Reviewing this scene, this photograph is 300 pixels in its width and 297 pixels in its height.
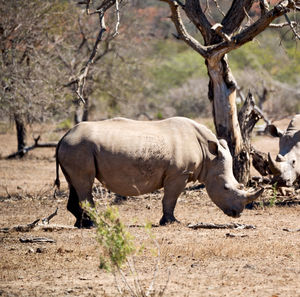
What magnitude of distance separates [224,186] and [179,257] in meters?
2.49

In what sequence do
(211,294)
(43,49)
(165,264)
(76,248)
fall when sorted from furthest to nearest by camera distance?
(43,49), (76,248), (165,264), (211,294)

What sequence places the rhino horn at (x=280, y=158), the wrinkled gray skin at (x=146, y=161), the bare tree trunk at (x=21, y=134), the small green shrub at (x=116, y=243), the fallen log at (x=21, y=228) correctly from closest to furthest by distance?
1. the small green shrub at (x=116, y=243)
2. the fallen log at (x=21, y=228)
3. the wrinkled gray skin at (x=146, y=161)
4. the rhino horn at (x=280, y=158)
5. the bare tree trunk at (x=21, y=134)

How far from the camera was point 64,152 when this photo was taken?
30.0 feet

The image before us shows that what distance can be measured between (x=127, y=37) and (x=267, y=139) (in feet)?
20.1

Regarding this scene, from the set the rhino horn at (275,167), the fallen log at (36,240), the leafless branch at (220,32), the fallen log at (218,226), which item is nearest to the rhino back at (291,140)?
the rhino horn at (275,167)

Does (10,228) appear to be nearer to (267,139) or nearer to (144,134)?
(144,134)

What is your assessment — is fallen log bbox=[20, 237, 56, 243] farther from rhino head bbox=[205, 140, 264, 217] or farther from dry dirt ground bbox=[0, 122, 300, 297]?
rhino head bbox=[205, 140, 264, 217]

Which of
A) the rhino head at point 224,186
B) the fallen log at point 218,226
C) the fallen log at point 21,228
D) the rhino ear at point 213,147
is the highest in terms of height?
the rhino ear at point 213,147

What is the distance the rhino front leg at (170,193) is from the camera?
30.8 ft

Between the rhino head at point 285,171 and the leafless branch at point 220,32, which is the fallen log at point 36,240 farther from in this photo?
the leafless branch at point 220,32

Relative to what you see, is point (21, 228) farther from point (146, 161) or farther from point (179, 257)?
point (179, 257)

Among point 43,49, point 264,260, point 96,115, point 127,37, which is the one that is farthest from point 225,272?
point 96,115

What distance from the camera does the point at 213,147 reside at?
9.43 meters

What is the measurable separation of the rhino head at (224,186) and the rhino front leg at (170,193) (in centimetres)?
45
